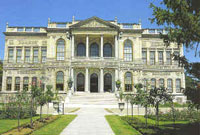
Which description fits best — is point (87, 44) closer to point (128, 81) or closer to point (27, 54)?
point (128, 81)

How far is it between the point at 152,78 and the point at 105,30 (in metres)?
13.7

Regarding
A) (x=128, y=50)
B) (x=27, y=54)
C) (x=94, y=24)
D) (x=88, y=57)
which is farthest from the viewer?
(x=27, y=54)

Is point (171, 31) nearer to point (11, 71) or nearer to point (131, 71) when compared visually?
point (131, 71)

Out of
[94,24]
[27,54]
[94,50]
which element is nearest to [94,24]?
[94,24]

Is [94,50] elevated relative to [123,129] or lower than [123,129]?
elevated

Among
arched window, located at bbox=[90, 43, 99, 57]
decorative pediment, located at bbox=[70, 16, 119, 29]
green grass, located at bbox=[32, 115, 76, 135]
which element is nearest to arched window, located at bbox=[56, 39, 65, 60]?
decorative pediment, located at bbox=[70, 16, 119, 29]

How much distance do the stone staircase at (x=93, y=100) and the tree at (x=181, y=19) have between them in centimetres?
2145

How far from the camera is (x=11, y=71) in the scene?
4350 centimetres

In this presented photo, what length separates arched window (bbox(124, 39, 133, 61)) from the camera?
4278cm

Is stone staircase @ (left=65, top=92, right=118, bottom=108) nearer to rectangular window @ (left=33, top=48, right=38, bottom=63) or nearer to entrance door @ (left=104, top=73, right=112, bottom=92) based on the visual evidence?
entrance door @ (left=104, top=73, right=112, bottom=92)

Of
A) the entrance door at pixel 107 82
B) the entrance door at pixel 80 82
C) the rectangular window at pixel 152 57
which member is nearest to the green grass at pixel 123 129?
the entrance door at pixel 107 82

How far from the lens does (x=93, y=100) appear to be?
3472 centimetres

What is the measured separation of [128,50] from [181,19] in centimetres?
3183

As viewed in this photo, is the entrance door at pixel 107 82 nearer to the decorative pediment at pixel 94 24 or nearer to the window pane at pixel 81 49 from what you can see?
the window pane at pixel 81 49
